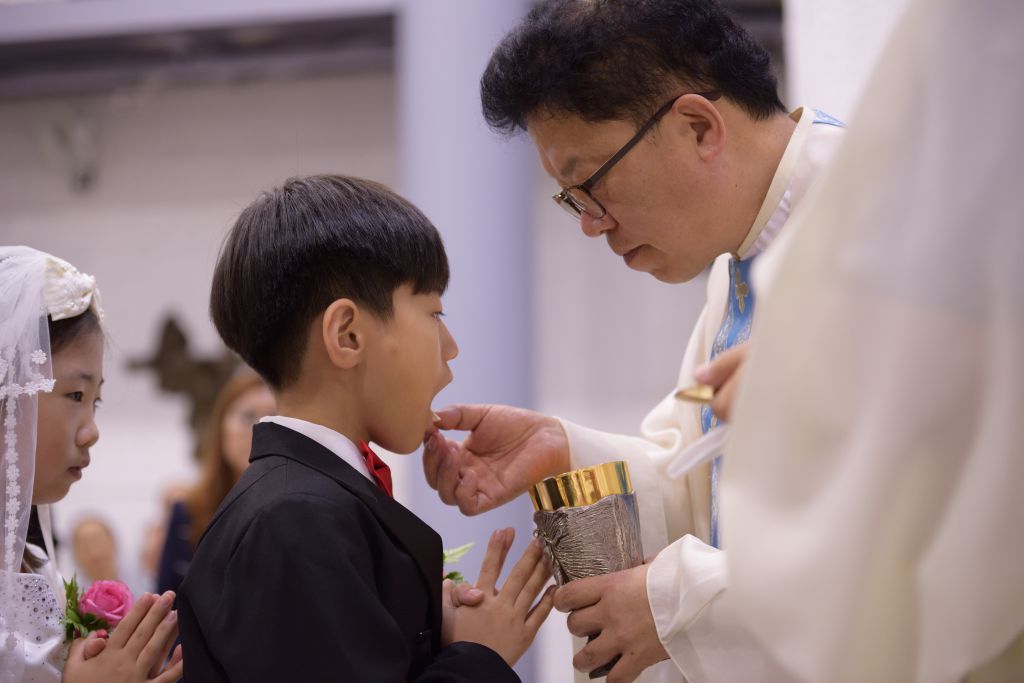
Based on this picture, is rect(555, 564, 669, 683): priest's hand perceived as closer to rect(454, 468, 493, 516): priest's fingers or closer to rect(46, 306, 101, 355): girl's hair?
rect(454, 468, 493, 516): priest's fingers

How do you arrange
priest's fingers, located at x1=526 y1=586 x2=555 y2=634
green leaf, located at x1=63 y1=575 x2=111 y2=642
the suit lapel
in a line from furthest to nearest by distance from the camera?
green leaf, located at x1=63 y1=575 x2=111 y2=642
priest's fingers, located at x1=526 y1=586 x2=555 y2=634
the suit lapel

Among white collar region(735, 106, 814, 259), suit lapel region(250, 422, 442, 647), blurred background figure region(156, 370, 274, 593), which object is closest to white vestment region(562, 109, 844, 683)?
white collar region(735, 106, 814, 259)

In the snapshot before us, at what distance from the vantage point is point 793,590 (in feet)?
4.04

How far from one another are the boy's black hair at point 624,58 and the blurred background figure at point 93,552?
5.00m

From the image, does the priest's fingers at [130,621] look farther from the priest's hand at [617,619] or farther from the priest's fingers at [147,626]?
the priest's hand at [617,619]

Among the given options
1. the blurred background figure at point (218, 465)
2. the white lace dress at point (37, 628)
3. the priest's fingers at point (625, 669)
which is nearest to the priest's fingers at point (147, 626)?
the white lace dress at point (37, 628)

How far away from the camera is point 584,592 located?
1.88m

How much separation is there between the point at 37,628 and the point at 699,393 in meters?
1.39

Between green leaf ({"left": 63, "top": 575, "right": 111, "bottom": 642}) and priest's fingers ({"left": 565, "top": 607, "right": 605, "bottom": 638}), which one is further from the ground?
priest's fingers ({"left": 565, "top": 607, "right": 605, "bottom": 638})

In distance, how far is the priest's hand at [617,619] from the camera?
1.87 metres

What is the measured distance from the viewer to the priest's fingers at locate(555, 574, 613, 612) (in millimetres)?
1881

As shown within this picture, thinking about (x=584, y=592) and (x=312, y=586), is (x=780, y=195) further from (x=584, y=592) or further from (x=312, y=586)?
(x=312, y=586)

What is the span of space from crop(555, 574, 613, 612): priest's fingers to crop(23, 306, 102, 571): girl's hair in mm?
1150

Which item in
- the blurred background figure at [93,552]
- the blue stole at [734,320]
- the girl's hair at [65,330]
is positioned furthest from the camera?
the blurred background figure at [93,552]
